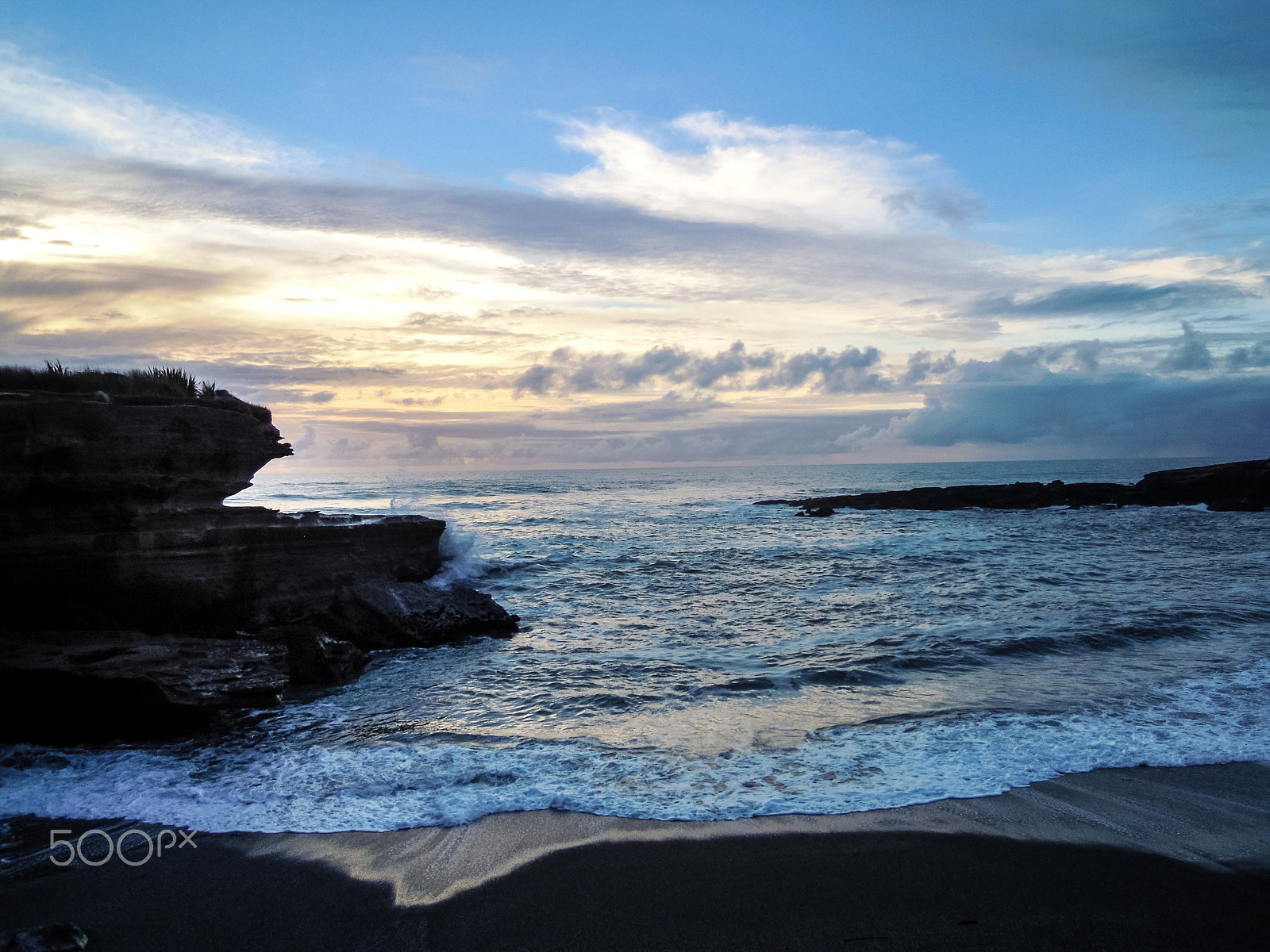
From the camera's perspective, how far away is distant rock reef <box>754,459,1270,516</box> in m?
41.6

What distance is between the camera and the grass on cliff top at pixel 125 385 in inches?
369

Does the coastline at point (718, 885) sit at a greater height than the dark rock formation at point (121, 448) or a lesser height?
lesser

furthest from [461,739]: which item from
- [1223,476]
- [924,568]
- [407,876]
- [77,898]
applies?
[1223,476]

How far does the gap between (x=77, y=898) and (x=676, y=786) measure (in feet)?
14.6

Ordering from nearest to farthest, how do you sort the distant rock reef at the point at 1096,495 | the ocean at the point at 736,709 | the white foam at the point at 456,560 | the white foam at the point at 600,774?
the white foam at the point at 600,774
the ocean at the point at 736,709
the white foam at the point at 456,560
the distant rock reef at the point at 1096,495

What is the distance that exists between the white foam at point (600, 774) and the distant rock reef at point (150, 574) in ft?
2.38

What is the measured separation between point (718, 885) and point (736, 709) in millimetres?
3799

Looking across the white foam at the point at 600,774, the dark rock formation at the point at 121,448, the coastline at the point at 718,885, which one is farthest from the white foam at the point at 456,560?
the coastline at the point at 718,885

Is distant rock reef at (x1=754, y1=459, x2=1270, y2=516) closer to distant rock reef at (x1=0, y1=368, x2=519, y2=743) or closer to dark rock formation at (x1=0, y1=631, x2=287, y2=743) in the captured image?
distant rock reef at (x1=0, y1=368, x2=519, y2=743)

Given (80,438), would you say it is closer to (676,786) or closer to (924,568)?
(676,786)

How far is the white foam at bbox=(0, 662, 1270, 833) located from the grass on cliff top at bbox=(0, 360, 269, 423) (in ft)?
15.9

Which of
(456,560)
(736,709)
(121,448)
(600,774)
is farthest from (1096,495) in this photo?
(121,448)

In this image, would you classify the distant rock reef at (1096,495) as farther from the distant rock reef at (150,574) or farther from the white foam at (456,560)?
the distant rock reef at (150,574)

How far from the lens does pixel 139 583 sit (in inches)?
376
